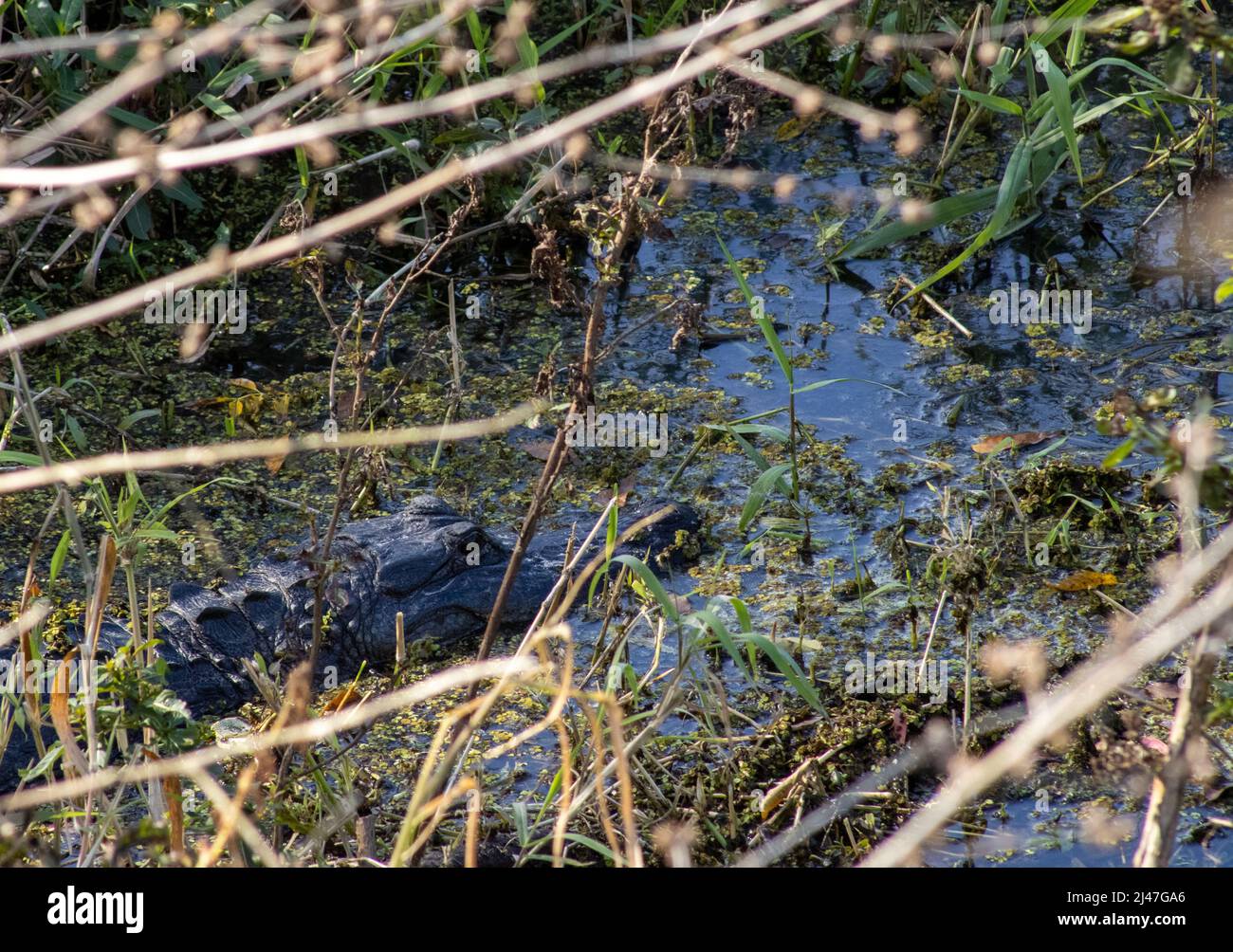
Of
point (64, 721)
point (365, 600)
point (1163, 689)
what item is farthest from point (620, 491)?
point (64, 721)

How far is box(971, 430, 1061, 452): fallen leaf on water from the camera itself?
14.7 feet

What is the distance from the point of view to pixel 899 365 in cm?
492

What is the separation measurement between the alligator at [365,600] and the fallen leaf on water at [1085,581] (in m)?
1.12

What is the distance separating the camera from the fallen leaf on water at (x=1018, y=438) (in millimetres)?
4493

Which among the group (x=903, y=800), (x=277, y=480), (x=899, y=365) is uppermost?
(x=899, y=365)

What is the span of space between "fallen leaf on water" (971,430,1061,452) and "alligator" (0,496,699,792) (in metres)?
1.02

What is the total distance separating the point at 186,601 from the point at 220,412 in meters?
1.06

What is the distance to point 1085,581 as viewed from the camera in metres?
3.94

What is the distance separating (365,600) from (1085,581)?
2193 millimetres

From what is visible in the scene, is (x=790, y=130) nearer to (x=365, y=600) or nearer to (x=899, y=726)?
(x=365, y=600)

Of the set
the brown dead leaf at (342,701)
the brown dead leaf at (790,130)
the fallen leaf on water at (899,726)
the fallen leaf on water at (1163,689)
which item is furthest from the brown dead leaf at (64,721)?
the brown dead leaf at (790,130)

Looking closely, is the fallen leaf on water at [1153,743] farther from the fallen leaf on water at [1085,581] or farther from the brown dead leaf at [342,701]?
the brown dead leaf at [342,701]
